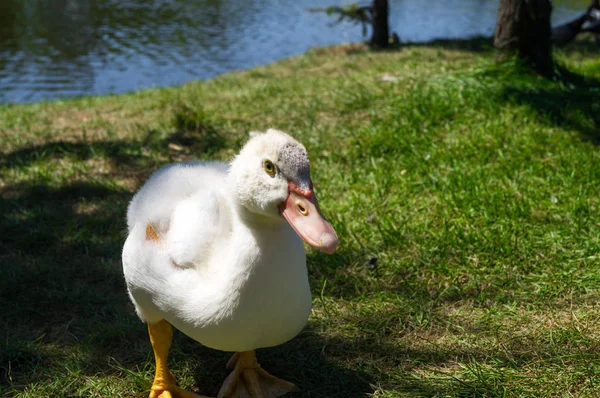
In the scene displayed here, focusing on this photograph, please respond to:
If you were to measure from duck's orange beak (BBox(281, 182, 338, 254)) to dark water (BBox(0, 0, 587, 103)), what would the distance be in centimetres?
811

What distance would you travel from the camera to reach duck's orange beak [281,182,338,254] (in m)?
2.21

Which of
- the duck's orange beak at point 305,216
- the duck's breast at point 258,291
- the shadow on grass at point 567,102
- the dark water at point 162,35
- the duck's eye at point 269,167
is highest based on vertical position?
the duck's eye at point 269,167

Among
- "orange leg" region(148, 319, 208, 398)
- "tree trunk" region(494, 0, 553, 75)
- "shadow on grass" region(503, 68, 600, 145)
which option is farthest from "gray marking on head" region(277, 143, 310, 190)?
"tree trunk" region(494, 0, 553, 75)

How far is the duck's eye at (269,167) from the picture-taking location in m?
2.33

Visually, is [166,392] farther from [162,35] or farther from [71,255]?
[162,35]

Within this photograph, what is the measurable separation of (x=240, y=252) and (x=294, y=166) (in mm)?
427

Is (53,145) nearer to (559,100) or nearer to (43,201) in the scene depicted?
(43,201)

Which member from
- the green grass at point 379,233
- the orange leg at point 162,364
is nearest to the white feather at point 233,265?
the orange leg at point 162,364

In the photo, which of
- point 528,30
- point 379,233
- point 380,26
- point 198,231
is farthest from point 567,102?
point 380,26

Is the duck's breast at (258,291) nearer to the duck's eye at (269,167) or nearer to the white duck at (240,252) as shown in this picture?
the white duck at (240,252)

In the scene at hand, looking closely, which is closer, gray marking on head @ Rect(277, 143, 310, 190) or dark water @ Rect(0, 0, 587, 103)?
gray marking on head @ Rect(277, 143, 310, 190)

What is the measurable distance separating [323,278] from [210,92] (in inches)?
175

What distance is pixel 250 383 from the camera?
296cm

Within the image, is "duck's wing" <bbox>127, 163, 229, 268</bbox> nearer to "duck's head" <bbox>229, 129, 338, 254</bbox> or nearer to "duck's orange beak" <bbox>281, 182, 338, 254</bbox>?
"duck's head" <bbox>229, 129, 338, 254</bbox>
